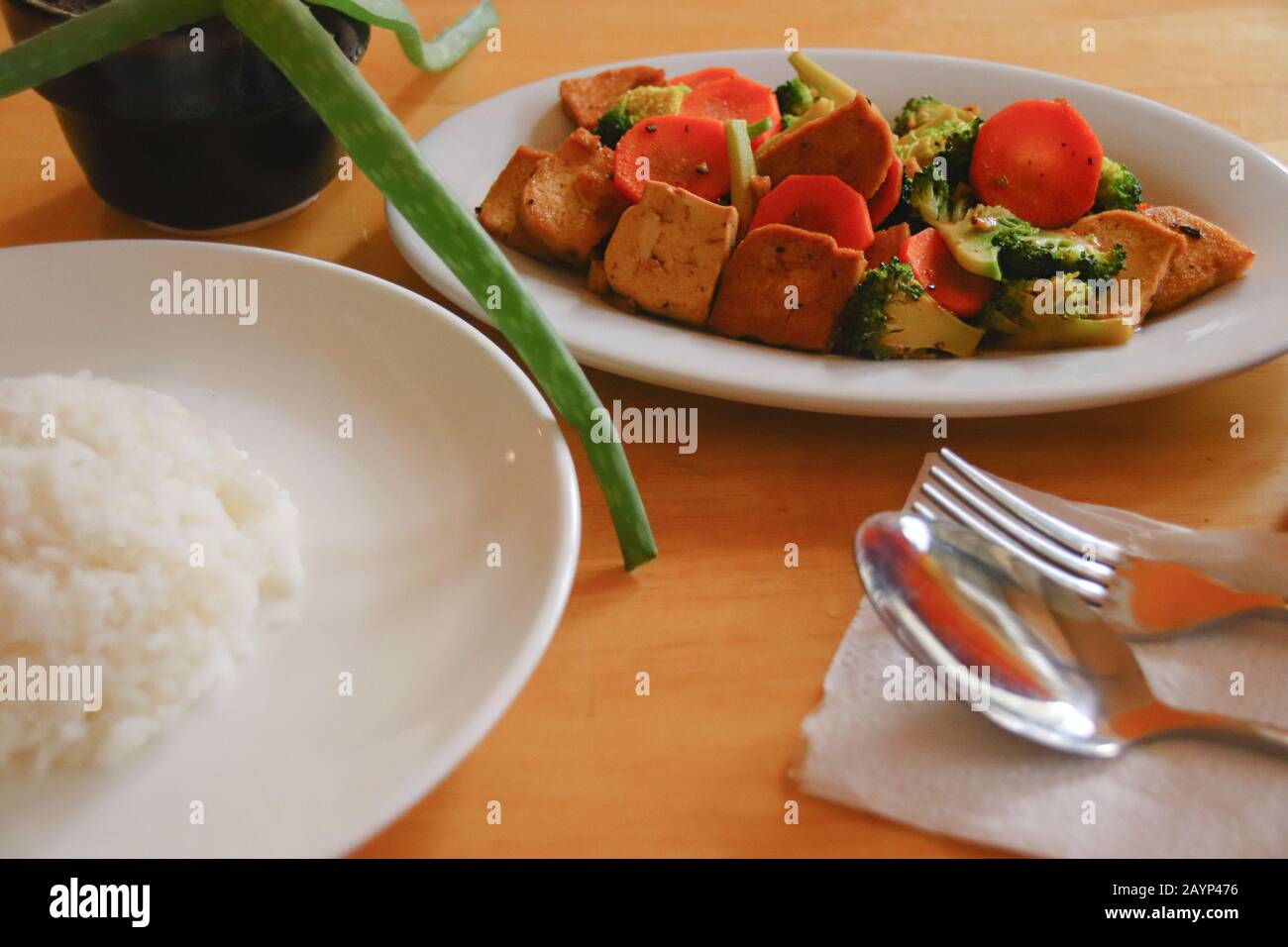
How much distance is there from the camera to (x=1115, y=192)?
141 centimetres

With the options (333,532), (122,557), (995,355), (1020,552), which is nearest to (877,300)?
(995,355)

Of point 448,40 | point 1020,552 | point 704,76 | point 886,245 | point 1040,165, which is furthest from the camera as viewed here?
point 448,40

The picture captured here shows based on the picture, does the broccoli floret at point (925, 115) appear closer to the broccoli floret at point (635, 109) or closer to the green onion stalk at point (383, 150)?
the broccoli floret at point (635, 109)

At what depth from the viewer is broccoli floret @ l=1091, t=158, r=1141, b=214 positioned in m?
1.40

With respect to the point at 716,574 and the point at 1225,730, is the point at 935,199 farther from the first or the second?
the point at 1225,730

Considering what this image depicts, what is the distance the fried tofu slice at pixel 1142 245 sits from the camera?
4.10 feet

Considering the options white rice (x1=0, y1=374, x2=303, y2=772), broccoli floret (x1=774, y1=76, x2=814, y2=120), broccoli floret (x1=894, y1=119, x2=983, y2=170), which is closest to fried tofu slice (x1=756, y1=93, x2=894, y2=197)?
broccoli floret (x1=894, y1=119, x2=983, y2=170)

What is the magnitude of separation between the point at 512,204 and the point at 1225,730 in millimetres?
959

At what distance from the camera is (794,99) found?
158 cm

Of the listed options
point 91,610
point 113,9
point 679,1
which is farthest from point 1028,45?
point 91,610

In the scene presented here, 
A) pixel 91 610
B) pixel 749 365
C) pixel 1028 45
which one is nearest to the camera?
pixel 91 610

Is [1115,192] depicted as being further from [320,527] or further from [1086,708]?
[320,527]

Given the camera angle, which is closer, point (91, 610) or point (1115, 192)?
point (91, 610)

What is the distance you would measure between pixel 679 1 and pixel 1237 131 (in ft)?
3.42
